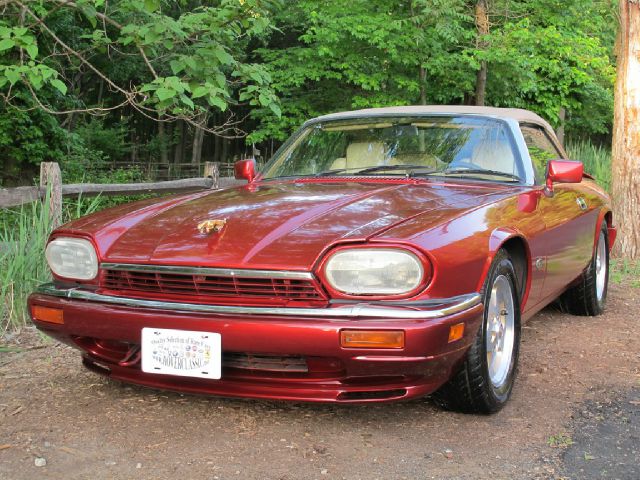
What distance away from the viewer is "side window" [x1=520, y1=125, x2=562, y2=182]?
426 cm

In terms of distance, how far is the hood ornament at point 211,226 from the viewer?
3.04m

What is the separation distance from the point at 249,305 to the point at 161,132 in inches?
1263

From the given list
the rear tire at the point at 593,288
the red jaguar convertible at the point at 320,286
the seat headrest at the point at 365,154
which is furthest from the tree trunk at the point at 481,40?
the red jaguar convertible at the point at 320,286

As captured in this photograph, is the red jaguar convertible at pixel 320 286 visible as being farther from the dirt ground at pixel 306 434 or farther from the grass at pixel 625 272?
the grass at pixel 625 272

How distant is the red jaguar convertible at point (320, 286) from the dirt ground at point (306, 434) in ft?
0.61

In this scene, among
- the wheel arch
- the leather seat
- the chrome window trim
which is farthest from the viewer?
the leather seat

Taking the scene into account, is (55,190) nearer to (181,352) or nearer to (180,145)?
(181,352)

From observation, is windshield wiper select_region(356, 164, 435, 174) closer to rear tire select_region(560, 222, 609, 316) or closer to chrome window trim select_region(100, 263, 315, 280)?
chrome window trim select_region(100, 263, 315, 280)

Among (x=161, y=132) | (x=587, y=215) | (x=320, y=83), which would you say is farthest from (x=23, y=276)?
(x=161, y=132)

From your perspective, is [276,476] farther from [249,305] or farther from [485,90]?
[485,90]

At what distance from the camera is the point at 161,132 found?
33688 mm

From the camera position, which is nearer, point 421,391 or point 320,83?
point 421,391

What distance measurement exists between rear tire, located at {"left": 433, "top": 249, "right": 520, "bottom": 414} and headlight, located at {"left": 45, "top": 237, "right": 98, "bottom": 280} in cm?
155

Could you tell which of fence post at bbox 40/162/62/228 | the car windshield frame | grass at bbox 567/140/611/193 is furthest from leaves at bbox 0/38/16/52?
grass at bbox 567/140/611/193
